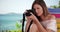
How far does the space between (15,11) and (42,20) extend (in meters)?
0.35

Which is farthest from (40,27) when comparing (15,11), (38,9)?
(15,11)

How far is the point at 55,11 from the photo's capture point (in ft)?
5.79

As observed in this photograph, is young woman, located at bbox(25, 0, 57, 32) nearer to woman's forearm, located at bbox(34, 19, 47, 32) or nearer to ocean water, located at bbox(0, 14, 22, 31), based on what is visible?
A: woman's forearm, located at bbox(34, 19, 47, 32)

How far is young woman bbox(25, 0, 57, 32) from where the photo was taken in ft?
5.67

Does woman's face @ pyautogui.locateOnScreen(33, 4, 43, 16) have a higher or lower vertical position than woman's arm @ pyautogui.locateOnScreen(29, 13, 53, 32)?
higher

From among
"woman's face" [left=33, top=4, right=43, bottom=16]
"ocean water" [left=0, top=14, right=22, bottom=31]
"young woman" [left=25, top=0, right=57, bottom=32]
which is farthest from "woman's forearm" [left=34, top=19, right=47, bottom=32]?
"ocean water" [left=0, top=14, right=22, bottom=31]

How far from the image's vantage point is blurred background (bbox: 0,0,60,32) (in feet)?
5.84

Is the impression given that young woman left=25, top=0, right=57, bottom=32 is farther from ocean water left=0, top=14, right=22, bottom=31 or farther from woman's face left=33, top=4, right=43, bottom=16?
ocean water left=0, top=14, right=22, bottom=31

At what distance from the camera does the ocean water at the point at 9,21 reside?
1.79 meters

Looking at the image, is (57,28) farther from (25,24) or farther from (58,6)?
(25,24)

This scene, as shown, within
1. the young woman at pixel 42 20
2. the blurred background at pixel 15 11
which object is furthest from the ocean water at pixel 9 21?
the young woman at pixel 42 20

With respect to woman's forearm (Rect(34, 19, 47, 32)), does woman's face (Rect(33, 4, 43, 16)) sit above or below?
above

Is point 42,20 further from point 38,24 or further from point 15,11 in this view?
point 15,11

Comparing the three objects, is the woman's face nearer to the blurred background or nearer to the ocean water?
the blurred background
